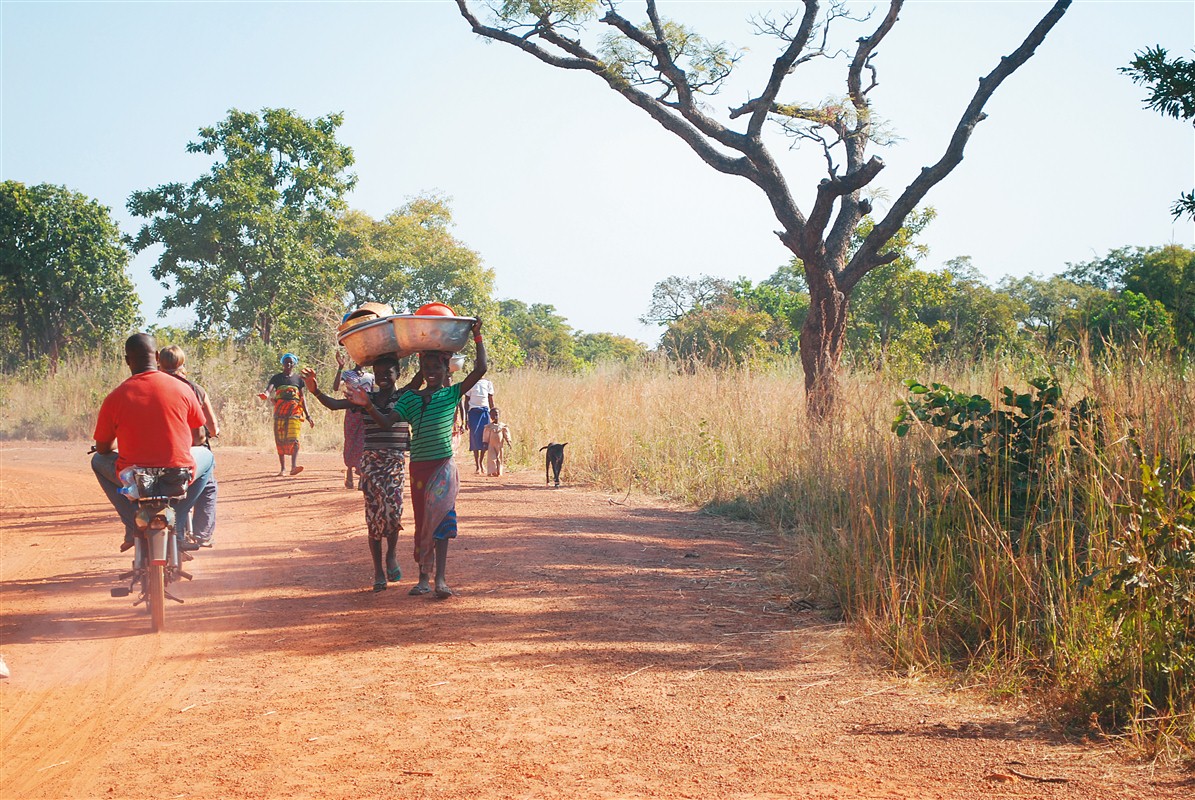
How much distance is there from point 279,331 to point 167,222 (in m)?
3.99

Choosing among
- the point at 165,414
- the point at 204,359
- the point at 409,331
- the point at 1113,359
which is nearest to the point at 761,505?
the point at 1113,359

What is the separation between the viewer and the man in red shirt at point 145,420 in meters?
6.83

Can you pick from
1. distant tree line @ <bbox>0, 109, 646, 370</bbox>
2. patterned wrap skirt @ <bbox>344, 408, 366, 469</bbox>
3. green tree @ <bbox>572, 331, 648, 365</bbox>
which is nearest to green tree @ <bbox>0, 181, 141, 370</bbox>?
distant tree line @ <bbox>0, 109, 646, 370</bbox>

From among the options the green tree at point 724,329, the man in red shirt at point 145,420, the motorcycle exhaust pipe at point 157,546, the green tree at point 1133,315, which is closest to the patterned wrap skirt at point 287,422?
the man in red shirt at point 145,420

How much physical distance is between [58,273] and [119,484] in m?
28.7

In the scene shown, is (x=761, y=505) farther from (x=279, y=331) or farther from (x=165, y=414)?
(x=279, y=331)

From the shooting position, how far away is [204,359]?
91.6ft

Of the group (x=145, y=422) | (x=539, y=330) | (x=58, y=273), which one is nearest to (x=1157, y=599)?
(x=145, y=422)

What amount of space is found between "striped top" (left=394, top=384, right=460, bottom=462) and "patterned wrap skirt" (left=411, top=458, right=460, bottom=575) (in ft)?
0.21

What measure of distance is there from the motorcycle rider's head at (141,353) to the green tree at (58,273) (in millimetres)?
27311

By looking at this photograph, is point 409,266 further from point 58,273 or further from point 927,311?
point 927,311

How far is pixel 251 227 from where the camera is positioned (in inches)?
1090

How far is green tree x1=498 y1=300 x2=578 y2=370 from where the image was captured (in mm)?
55372

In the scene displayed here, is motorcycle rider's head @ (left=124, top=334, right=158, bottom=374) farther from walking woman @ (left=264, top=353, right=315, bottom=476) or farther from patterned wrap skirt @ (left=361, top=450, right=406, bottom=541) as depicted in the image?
walking woman @ (left=264, top=353, right=315, bottom=476)
